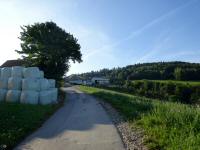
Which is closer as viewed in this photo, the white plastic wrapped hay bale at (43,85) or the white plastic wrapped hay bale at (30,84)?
the white plastic wrapped hay bale at (30,84)

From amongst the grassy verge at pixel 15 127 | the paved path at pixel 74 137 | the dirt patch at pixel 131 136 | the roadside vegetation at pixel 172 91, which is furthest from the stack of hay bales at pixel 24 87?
the roadside vegetation at pixel 172 91

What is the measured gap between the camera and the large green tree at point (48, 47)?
40750 mm

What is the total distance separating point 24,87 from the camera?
23891mm

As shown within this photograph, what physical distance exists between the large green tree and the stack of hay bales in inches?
592

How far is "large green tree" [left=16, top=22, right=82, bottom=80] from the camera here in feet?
134

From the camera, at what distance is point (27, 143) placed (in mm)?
10656

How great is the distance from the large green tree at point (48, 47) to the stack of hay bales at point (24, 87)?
1504cm

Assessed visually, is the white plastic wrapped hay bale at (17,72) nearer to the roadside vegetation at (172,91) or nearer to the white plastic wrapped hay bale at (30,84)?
the white plastic wrapped hay bale at (30,84)

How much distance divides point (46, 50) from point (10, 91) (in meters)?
17.0

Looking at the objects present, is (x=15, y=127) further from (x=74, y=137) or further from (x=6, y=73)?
(x=6, y=73)

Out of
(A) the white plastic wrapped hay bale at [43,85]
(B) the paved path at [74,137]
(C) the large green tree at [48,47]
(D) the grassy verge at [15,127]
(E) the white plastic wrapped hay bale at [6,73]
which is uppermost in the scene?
(C) the large green tree at [48,47]

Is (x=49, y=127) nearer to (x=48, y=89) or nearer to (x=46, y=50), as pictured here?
(x=48, y=89)

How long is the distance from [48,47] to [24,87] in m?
17.1

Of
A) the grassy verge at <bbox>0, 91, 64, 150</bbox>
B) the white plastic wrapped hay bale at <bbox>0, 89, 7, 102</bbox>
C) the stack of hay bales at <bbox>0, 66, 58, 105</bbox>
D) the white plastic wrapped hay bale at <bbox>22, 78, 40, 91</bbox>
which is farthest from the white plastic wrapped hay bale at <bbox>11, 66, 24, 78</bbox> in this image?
the grassy verge at <bbox>0, 91, 64, 150</bbox>
